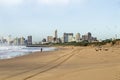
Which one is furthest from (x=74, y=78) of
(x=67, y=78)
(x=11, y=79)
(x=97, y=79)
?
(x=11, y=79)

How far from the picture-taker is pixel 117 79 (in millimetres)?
11133

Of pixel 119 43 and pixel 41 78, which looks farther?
pixel 119 43

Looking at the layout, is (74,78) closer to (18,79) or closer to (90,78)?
(90,78)

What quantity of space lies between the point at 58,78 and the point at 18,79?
185cm

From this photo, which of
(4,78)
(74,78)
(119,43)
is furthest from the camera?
(119,43)

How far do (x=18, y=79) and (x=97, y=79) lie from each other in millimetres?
3605

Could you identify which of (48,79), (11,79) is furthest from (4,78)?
(48,79)

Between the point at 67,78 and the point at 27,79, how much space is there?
179cm

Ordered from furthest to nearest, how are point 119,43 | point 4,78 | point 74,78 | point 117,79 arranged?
point 119,43 → point 4,78 → point 74,78 → point 117,79

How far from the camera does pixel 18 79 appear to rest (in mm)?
12320

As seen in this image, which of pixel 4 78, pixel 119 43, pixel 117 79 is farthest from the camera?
pixel 119 43

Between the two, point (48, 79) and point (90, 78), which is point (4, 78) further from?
point (90, 78)

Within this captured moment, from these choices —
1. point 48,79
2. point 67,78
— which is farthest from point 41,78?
point 67,78

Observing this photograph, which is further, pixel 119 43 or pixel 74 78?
pixel 119 43
